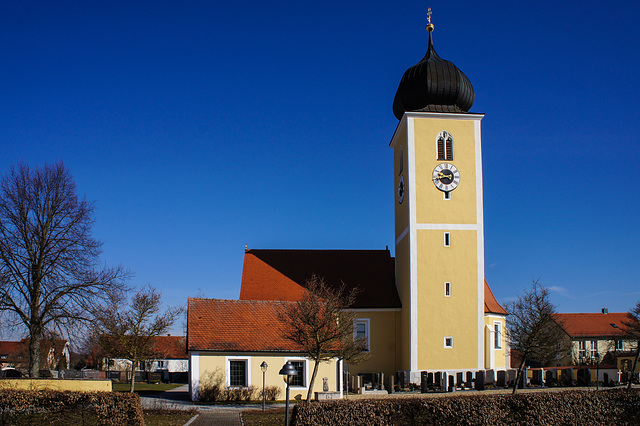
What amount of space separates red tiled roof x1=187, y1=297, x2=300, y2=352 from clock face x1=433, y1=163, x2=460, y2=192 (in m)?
11.3

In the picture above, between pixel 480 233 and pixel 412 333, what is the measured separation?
688cm

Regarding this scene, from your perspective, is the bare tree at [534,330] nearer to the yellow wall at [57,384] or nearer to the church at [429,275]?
the church at [429,275]

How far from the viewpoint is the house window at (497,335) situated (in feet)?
125

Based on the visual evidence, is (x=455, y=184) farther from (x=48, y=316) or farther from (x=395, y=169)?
(x=48, y=316)

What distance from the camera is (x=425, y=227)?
3625 centimetres

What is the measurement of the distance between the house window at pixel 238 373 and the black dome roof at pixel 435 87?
17.8 meters

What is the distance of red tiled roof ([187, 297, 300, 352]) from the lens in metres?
Answer: 30.6

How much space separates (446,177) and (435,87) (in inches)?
206

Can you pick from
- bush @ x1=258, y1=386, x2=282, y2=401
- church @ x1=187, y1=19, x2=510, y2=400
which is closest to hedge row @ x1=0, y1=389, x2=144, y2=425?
bush @ x1=258, y1=386, x2=282, y2=401

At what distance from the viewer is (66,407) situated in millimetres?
18016

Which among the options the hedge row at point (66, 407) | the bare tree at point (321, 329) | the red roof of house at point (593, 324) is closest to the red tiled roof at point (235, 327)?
the bare tree at point (321, 329)

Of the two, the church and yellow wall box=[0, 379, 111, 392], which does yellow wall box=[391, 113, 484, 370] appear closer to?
the church

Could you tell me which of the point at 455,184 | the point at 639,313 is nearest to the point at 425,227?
the point at 455,184

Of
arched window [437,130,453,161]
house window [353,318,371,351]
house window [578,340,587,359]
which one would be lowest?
house window [578,340,587,359]
